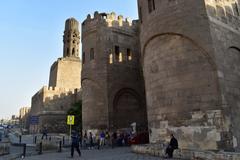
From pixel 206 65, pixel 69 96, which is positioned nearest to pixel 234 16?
pixel 206 65

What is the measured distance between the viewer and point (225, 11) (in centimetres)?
1281

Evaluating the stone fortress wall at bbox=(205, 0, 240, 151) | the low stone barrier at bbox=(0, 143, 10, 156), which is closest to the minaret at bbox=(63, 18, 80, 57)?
the low stone barrier at bbox=(0, 143, 10, 156)

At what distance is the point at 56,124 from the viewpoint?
38.1 m

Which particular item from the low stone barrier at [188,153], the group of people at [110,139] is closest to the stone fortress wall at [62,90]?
the group of people at [110,139]

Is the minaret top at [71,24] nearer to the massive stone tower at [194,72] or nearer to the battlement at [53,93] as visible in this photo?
the battlement at [53,93]

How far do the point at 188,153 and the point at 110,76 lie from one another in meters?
12.0

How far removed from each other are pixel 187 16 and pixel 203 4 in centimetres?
90

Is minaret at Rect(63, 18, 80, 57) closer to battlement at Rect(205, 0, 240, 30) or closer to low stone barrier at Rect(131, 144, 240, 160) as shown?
battlement at Rect(205, 0, 240, 30)

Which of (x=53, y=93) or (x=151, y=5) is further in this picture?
(x=53, y=93)

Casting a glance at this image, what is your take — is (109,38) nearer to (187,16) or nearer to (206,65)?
(187,16)

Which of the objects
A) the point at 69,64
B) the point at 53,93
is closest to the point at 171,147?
the point at 53,93

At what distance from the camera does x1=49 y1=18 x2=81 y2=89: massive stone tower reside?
45344 mm

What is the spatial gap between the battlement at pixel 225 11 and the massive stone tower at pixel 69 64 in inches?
1400

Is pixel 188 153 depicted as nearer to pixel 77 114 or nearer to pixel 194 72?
pixel 194 72
